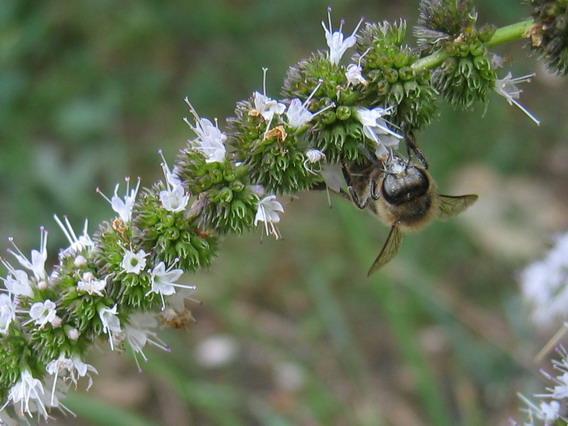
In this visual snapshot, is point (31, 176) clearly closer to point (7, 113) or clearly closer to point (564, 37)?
point (7, 113)

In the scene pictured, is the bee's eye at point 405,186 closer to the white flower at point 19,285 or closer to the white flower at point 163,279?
the white flower at point 163,279

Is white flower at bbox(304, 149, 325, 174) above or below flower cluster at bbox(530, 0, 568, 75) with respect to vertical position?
below

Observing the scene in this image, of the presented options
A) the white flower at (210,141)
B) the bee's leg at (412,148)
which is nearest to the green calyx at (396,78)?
the bee's leg at (412,148)

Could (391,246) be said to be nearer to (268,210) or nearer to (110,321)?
(268,210)

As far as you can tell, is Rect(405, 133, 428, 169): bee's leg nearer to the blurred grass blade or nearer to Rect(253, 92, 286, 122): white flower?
Rect(253, 92, 286, 122): white flower

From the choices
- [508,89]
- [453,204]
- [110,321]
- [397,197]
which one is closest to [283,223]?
[453,204]

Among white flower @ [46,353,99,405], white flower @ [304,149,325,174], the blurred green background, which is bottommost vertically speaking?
the blurred green background

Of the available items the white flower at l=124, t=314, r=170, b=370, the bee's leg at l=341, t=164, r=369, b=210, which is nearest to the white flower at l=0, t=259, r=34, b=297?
the white flower at l=124, t=314, r=170, b=370
